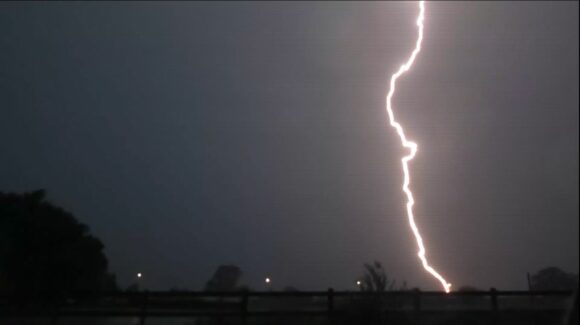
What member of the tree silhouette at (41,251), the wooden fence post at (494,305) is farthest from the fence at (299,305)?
the tree silhouette at (41,251)

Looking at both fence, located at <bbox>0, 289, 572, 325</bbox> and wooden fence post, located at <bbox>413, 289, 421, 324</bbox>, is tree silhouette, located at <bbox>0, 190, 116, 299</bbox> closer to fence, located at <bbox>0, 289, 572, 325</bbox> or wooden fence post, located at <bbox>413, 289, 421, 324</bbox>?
fence, located at <bbox>0, 289, 572, 325</bbox>

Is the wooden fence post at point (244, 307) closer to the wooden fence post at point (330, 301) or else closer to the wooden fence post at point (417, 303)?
the wooden fence post at point (330, 301)

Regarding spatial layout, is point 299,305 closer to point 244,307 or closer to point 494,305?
point 244,307

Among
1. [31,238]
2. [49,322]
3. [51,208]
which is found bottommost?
[49,322]

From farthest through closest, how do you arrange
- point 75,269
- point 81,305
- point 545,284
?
point 545,284 < point 75,269 < point 81,305

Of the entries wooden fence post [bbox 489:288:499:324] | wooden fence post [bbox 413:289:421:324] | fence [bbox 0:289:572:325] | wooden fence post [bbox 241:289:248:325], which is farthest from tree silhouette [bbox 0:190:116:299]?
wooden fence post [bbox 489:288:499:324]

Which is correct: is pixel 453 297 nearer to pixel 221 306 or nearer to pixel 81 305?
pixel 221 306

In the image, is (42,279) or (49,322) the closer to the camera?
Answer: (49,322)

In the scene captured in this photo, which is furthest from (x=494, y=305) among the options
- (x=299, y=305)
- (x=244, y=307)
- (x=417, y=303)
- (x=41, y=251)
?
(x=41, y=251)

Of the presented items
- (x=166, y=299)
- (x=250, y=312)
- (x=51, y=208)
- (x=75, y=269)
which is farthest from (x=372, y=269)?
(x=51, y=208)
